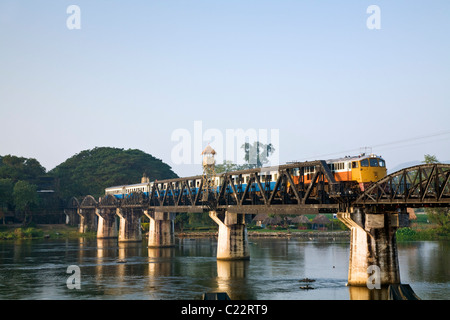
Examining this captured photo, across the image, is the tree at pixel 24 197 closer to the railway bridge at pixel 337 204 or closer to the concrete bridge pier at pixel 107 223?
the concrete bridge pier at pixel 107 223

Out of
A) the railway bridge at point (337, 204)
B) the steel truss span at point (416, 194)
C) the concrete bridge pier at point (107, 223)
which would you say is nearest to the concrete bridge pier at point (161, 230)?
the railway bridge at point (337, 204)

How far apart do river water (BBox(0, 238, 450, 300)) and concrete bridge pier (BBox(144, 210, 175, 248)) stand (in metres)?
10.5

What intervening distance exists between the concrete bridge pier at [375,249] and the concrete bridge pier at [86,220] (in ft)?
485

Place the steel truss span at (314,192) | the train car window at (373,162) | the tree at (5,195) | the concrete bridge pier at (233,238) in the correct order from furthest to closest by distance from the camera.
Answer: the tree at (5,195)
the concrete bridge pier at (233,238)
the train car window at (373,162)
the steel truss span at (314,192)

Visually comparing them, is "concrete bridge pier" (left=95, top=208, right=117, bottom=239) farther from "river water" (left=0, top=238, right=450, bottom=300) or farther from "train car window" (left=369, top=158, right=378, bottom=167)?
"train car window" (left=369, top=158, right=378, bottom=167)

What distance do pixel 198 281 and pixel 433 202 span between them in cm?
3213

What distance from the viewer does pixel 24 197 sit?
181125mm

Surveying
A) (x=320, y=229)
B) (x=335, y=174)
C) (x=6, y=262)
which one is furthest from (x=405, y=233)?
(x=6, y=262)

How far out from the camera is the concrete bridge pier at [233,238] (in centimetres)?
8925

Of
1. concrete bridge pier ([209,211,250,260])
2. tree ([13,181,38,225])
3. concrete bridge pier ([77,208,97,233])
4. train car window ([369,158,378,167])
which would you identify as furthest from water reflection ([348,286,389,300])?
tree ([13,181,38,225])

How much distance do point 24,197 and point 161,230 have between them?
77.0 metres

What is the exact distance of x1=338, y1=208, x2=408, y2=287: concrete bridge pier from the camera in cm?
5453

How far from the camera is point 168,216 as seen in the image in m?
124

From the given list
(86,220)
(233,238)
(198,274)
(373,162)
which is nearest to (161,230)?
(233,238)
